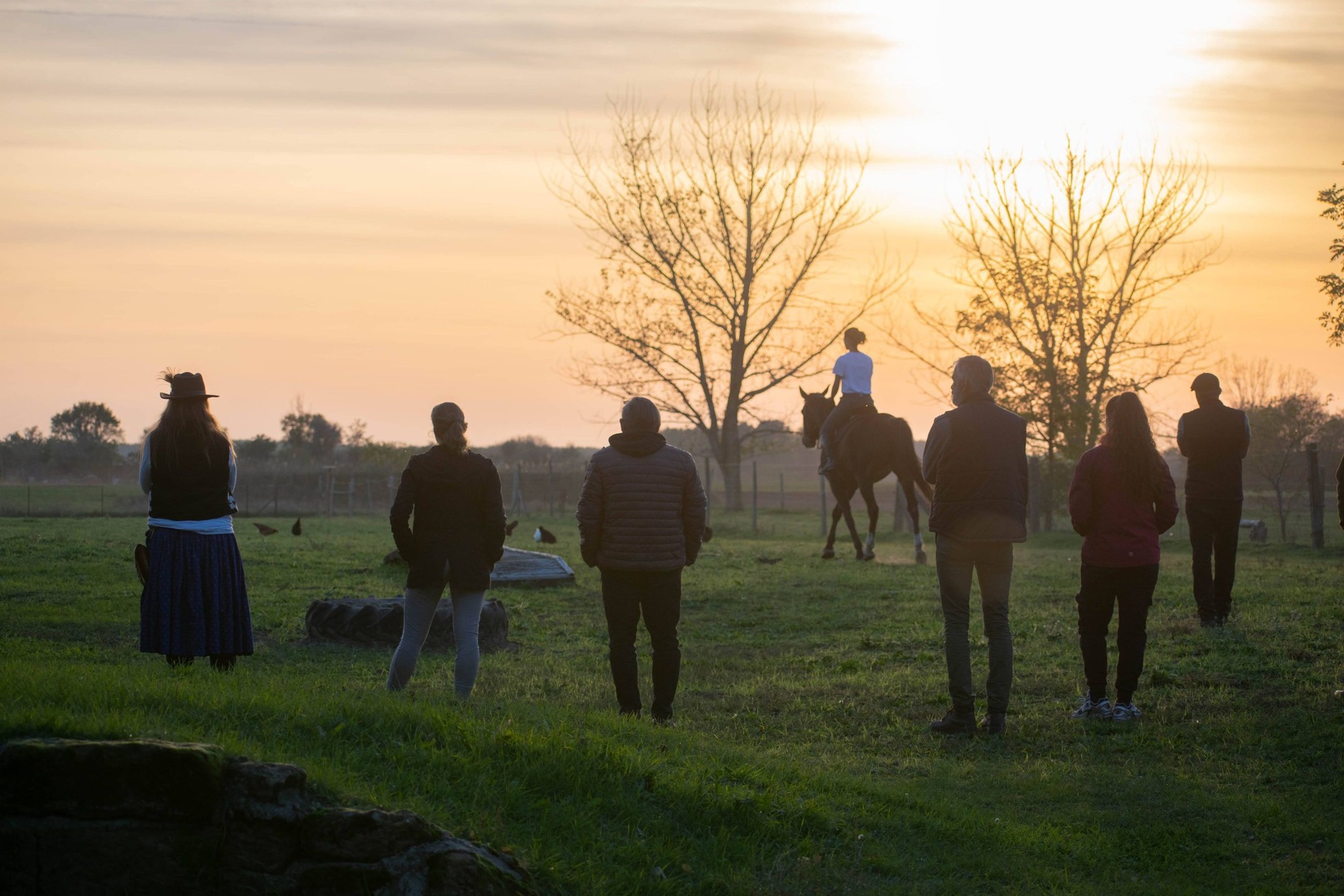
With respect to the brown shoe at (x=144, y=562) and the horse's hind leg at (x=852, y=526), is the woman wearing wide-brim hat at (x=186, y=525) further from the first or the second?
the horse's hind leg at (x=852, y=526)

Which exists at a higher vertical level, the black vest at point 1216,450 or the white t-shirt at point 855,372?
the white t-shirt at point 855,372

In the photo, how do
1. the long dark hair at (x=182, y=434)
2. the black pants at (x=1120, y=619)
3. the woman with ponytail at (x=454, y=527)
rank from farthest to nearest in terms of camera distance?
the black pants at (x=1120, y=619) → the woman with ponytail at (x=454, y=527) → the long dark hair at (x=182, y=434)

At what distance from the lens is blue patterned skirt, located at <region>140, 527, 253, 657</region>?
7.16 m

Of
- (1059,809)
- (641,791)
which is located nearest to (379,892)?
(641,791)

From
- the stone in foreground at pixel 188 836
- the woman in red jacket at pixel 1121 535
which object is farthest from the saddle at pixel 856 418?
the stone in foreground at pixel 188 836

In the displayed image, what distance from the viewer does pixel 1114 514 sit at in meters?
7.55

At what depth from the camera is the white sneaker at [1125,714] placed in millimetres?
7555

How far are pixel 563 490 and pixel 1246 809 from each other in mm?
34533

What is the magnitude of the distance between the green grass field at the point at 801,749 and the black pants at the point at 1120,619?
0.31 m

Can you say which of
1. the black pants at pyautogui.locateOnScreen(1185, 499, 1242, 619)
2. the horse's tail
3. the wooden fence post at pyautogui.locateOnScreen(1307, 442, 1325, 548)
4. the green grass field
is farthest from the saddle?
the wooden fence post at pyautogui.locateOnScreen(1307, 442, 1325, 548)

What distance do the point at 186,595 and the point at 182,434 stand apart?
0.97 meters

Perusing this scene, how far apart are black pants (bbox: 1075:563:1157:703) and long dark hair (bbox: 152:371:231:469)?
5.47 m

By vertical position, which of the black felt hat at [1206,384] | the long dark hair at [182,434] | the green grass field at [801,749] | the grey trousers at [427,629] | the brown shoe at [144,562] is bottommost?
the green grass field at [801,749]

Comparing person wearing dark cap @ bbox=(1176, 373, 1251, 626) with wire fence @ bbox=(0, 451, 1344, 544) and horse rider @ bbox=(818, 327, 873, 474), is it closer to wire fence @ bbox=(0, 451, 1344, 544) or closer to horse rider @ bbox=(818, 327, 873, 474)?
horse rider @ bbox=(818, 327, 873, 474)
